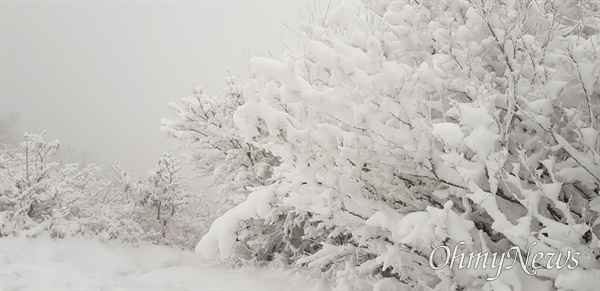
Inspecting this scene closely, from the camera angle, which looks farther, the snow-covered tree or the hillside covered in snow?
the snow-covered tree

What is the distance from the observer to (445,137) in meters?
2.11

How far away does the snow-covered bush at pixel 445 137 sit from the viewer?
83.9 inches

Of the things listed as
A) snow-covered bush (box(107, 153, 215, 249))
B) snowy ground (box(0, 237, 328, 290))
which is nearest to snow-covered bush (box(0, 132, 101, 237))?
snowy ground (box(0, 237, 328, 290))

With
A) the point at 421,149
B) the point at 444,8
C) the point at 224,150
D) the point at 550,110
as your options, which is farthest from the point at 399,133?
the point at 224,150

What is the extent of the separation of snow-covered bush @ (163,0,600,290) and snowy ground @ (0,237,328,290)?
2543 millimetres

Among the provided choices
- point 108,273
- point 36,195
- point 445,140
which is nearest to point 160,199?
point 36,195

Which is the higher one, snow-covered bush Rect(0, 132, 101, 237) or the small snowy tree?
snow-covered bush Rect(0, 132, 101, 237)

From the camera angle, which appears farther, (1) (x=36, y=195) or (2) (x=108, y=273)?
(1) (x=36, y=195)

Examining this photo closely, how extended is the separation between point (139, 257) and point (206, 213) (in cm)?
803

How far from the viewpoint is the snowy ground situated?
5000 mm

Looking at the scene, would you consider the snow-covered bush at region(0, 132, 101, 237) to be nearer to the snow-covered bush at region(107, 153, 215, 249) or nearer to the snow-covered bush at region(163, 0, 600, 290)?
the snow-covered bush at region(107, 153, 215, 249)

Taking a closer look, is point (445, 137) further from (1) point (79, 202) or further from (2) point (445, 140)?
(1) point (79, 202)

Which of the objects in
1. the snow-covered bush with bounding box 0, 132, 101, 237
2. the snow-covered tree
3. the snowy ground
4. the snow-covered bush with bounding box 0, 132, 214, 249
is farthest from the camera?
the snow-covered bush with bounding box 0, 132, 214, 249

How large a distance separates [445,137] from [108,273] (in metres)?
6.79
